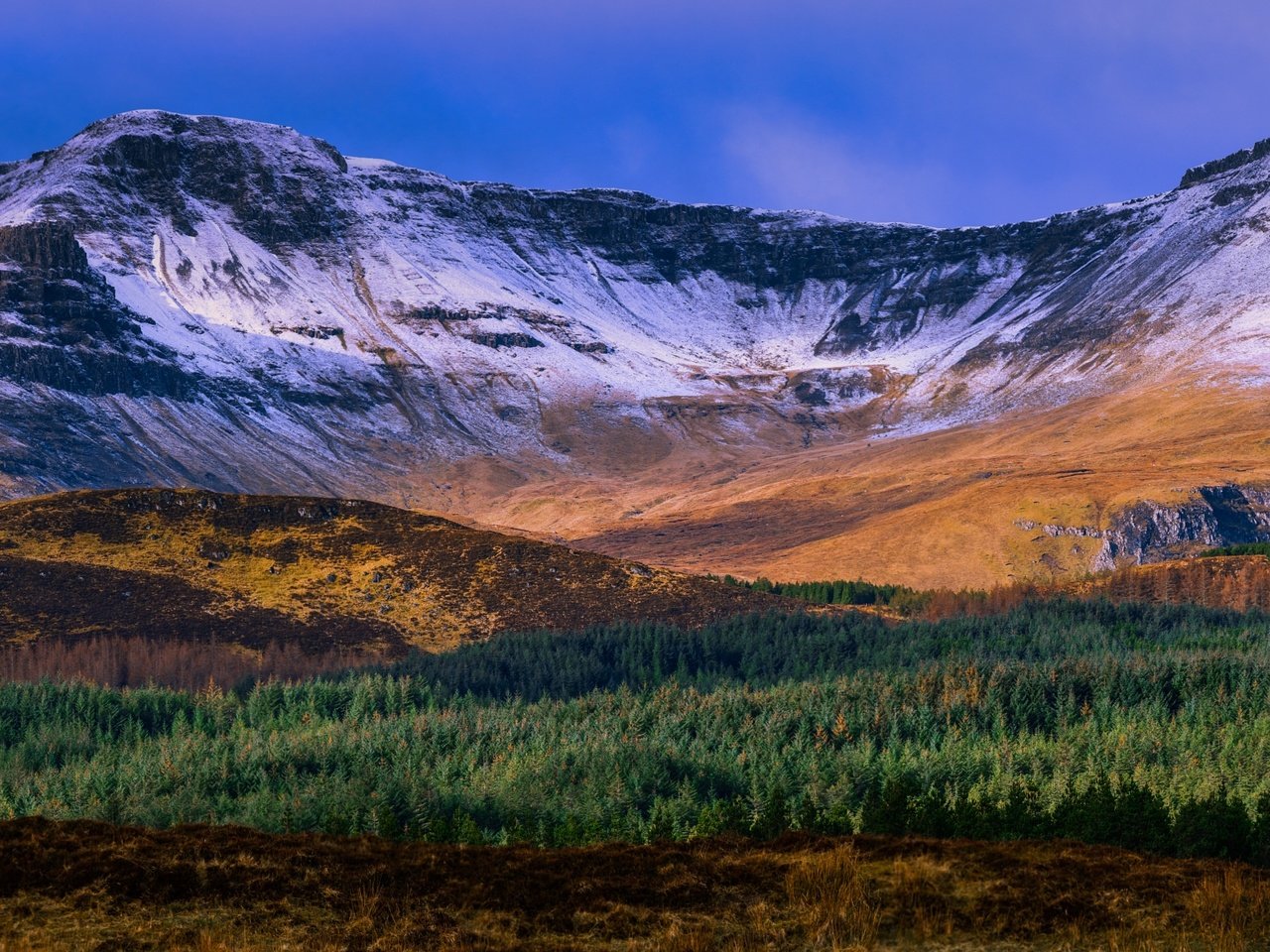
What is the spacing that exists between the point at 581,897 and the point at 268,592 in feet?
503

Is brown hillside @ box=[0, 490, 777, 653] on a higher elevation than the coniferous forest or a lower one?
higher

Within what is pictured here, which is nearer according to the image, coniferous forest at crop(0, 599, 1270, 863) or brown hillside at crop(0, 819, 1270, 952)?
brown hillside at crop(0, 819, 1270, 952)

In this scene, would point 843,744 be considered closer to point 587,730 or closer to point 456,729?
point 587,730

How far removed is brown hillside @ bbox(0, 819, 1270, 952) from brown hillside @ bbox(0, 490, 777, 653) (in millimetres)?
132114

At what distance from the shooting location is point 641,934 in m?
38.4

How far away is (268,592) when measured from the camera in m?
187

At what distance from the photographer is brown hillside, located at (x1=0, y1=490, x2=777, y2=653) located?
174 m

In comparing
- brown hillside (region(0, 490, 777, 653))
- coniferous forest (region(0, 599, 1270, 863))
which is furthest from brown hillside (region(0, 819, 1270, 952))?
brown hillside (region(0, 490, 777, 653))

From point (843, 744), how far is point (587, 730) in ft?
73.2

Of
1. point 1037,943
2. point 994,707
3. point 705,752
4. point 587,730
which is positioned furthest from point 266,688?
point 1037,943

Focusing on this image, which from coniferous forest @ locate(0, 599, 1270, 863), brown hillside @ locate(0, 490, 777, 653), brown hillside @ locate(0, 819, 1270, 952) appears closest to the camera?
brown hillside @ locate(0, 819, 1270, 952)

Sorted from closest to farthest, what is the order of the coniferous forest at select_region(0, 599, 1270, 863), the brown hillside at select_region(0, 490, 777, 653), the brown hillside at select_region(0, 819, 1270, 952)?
1. the brown hillside at select_region(0, 819, 1270, 952)
2. the coniferous forest at select_region(0, 599, 1270, 863)
3. the brown hillside at select_region(0, 490, 777, 653)

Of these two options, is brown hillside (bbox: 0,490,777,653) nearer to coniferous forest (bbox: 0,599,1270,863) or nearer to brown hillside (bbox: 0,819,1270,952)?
coniferous forest (bbox: 0,599,1270,863)

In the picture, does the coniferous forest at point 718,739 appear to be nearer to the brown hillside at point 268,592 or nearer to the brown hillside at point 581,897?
the brown hillside at point 268,592
